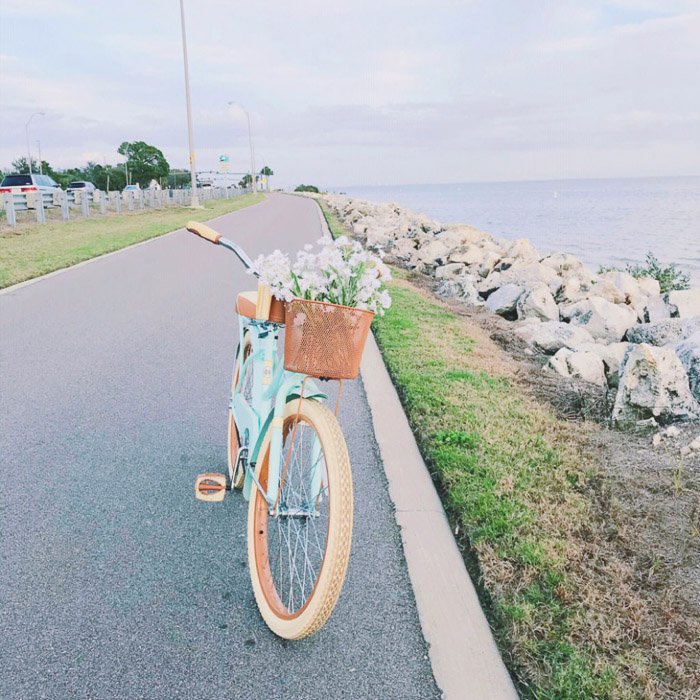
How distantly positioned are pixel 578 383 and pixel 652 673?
13.0ft

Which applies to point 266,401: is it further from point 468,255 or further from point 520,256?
point 468,255

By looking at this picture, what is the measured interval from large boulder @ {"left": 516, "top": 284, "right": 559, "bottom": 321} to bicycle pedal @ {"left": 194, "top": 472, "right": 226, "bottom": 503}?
7.57 meters

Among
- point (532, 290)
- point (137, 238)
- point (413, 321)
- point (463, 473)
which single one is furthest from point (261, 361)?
point (137, 238)

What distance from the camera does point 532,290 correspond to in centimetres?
1088

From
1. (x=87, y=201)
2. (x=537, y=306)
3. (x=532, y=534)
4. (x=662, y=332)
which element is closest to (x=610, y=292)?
(x=537, y=306)

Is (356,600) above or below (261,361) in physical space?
below

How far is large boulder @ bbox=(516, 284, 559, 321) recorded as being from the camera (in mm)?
10406

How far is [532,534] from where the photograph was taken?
11.6 feet

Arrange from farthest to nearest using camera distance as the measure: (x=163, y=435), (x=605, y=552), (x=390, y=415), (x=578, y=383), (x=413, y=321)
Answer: (x=413, y=321) < (x=578, y=383) < (x=390, y=415) < (x=163, y=435) < (x=605, y=552)

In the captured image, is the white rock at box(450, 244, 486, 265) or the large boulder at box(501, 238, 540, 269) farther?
the white rock at box(450, 244, 486, 265)

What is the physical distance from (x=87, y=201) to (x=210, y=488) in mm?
27659

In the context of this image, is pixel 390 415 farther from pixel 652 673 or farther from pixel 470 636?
pixel 652 673

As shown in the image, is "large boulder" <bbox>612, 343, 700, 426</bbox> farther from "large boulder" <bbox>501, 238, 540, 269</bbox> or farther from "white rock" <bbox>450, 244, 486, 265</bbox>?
"white rock" <bbox>450, 244, 486, 265</bbox>

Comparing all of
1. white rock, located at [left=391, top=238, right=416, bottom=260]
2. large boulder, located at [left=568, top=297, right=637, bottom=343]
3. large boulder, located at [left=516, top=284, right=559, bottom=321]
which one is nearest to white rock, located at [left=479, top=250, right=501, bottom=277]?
white rock, located at [left=391, top=238, right=416, bottom=260]
